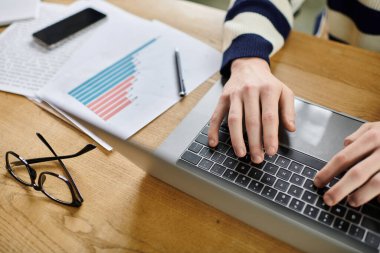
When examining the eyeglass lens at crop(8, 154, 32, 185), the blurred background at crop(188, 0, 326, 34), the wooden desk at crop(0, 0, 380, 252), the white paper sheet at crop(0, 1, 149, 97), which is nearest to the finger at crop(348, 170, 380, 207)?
the wooden desk at crop(0, 0, 380, 252)

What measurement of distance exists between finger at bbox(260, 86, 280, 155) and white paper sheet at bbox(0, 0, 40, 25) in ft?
2.18

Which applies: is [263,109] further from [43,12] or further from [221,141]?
[43,12]

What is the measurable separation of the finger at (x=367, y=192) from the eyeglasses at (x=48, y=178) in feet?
1.27

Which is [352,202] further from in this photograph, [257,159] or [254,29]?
[254,29]

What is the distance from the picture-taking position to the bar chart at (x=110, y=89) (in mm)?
660

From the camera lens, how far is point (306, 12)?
2.02 m

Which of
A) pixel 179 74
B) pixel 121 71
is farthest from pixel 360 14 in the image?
pixel 121 71

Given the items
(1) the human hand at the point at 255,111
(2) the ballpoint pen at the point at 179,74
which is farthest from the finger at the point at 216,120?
(2) the ballpoint pen at the point at 179,74

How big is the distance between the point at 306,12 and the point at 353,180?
5.87 ft

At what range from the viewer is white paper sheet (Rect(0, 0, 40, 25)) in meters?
0.90

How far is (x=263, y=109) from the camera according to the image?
562mm

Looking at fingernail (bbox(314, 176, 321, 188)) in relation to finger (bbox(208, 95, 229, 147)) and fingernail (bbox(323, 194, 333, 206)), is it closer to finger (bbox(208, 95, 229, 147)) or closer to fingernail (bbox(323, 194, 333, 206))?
fingernail (bbox(323, 194, 333, 206))

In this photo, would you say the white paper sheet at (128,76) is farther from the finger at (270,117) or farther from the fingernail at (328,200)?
the fingernail at (328,200)

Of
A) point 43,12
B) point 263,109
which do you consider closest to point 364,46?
point 263,109
